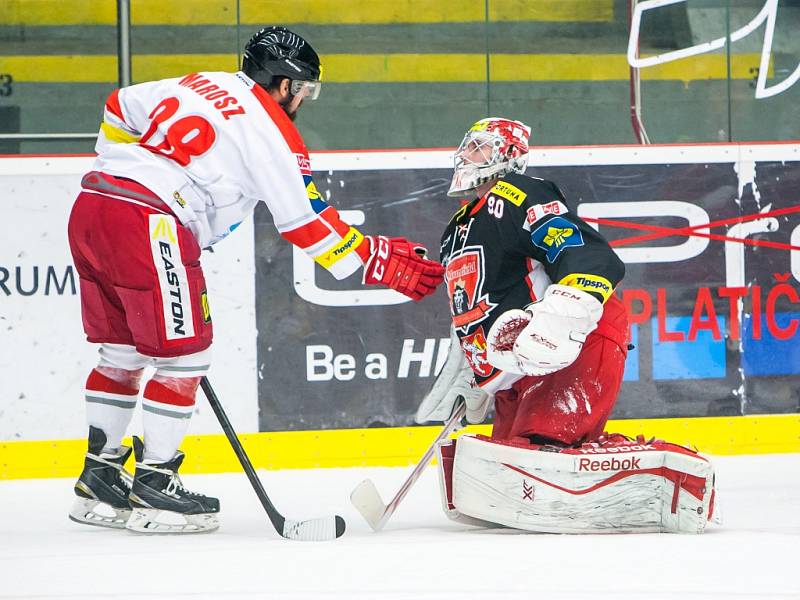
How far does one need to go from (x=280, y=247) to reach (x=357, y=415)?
23.1 inches

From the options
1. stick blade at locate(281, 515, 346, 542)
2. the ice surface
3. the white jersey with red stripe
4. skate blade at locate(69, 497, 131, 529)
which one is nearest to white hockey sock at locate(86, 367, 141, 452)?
skate blade at locate(69, 497, 131, 529)

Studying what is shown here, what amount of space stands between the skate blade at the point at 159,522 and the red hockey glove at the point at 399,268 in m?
0.67

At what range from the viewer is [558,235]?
2629mm

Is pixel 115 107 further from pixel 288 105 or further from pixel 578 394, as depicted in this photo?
pixel 578 394

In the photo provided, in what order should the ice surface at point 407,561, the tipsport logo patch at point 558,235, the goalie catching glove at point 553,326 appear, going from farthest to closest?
the tipsport logo patch at point 558,235
the goalie catching glove at point 553,326
the ice surface at point 407,561

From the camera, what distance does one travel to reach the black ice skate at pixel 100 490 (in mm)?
2844

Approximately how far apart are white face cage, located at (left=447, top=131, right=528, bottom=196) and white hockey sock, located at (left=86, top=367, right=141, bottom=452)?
36.2 inches

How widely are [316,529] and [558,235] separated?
0.81 metres

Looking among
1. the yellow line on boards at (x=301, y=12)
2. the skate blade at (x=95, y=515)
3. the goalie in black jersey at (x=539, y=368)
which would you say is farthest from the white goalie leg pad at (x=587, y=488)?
the yellow line on boards at (x=301, y=12)

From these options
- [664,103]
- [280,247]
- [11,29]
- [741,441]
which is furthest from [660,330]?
[11,29]

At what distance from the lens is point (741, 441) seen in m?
4.01

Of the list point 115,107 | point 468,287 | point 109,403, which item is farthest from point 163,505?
point 115,107

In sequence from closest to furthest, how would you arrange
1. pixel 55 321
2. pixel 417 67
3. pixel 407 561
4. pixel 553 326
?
1. pixel 407 561
2. pixel 553 326
3. pixel 55 321
4. pixel 417 67

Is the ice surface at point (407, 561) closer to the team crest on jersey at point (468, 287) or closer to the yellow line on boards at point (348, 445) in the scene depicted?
the team crest on jersey at point (468, 287)
